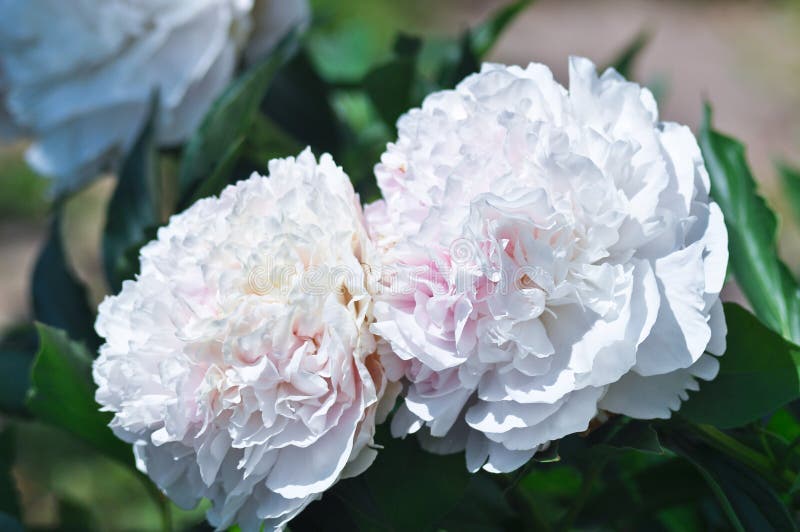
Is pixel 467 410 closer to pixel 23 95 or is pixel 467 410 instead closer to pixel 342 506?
pixel 342 506

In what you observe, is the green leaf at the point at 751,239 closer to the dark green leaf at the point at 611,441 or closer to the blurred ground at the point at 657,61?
the dark green leaf at the point at 611,441

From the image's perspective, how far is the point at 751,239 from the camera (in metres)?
0.58

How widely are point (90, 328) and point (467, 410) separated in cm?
43

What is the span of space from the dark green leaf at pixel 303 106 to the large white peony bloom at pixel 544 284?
1.42ft

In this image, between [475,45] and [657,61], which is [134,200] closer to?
[475,45]

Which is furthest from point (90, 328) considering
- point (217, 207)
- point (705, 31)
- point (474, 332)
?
point (705, 31)

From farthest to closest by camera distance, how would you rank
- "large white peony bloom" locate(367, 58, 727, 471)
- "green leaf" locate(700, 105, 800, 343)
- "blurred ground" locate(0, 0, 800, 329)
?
"blurred ground" locate(0, 0, 800, 329) < "green leaf" locate(700, 105, 800, 343) < "large white peony bloom" locate(367, 58, 727, 471)

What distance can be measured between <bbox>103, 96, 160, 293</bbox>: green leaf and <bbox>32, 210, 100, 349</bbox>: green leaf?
0.16 ft

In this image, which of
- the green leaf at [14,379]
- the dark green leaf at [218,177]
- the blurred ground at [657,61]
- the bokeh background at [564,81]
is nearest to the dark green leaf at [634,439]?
the dark green leaf at [218,177]

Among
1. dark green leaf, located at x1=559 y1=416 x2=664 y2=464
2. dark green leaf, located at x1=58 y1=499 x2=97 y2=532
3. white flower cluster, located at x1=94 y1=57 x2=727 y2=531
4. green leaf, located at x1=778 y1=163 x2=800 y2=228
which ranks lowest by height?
dark green leaf, located at x1=58 y1=499 x2=97 y2=532

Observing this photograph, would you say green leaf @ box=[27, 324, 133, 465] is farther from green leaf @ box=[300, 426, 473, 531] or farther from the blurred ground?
the blurred ground

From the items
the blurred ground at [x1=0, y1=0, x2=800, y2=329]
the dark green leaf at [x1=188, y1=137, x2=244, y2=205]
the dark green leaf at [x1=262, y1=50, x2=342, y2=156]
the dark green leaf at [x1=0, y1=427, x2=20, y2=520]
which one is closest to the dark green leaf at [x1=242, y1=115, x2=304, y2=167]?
the dark green leaf at [x1=262, y1=50, x2=342, y2=156]

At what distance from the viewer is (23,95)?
2.59 feet

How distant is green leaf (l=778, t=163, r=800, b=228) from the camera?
2.69 feet
